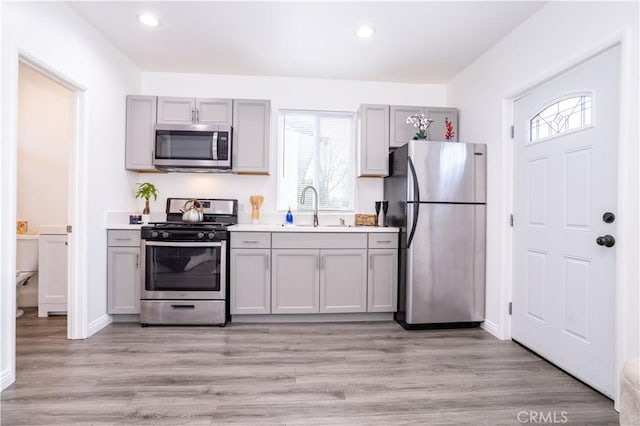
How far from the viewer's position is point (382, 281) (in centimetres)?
316

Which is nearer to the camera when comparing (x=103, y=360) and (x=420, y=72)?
Answer: (x=103, y=360)

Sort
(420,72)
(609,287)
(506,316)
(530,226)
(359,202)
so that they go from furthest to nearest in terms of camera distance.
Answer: (359,202)
(420,72)
(506,316)
(530,226)
(609,287)

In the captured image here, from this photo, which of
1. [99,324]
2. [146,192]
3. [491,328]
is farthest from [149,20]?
[491,328]

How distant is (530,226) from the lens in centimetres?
251

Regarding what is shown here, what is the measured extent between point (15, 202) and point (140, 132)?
1.54 meters

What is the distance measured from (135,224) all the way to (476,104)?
3.56 metres

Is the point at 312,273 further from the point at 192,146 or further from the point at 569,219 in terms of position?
the point at 569,219

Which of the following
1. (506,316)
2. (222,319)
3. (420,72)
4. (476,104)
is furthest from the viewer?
(420,72)

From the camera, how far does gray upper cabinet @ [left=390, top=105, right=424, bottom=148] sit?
348cm

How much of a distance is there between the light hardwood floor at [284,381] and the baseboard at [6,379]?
3 cm

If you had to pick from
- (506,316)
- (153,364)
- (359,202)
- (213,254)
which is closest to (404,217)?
(359,202)

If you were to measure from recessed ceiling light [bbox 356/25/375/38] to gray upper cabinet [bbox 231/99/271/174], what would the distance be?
1.18 meters

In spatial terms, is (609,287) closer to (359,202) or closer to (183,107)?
(359,202)

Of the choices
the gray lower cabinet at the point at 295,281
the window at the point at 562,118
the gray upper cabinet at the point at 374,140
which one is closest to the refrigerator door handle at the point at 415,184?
the gray upper cabinet at the point at 374,140
